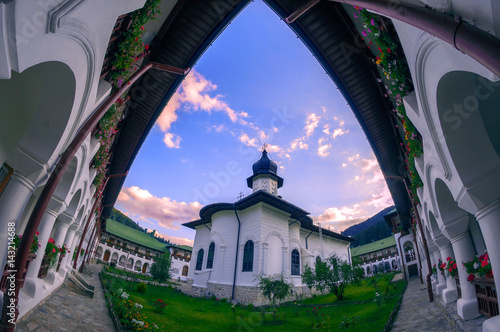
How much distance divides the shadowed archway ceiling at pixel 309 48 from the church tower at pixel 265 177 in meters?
13.9

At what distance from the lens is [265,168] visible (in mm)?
22828

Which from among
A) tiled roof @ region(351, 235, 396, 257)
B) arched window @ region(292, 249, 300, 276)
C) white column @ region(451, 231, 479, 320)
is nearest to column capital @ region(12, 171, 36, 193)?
white column @ region(451, 231, 479, 320)

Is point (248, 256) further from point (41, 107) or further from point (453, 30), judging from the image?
point (453, 30)

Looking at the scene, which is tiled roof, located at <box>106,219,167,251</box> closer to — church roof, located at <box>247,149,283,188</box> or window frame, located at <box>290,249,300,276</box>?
church roof, located at <box>247,149,283,188</box>

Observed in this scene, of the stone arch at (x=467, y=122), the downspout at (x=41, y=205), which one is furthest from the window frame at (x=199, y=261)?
the stone arch at (x=467, y=122)

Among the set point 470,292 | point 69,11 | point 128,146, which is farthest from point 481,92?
point 128,146

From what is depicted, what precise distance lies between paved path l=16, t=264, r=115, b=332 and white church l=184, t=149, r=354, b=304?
870 cm

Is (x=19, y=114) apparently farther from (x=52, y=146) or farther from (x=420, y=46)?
(x=420, y=46)

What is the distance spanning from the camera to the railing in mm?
4227

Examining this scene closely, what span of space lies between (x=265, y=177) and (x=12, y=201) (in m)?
19.2

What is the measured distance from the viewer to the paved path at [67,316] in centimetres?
482

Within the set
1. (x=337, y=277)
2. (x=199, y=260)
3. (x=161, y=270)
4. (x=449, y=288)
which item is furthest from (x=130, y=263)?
(x=449, y=288)

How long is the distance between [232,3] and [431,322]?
10.1 metres

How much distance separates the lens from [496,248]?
3.50 meters
